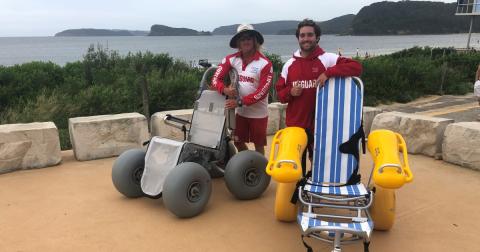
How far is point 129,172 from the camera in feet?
14.0

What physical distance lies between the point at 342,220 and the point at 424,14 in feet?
435

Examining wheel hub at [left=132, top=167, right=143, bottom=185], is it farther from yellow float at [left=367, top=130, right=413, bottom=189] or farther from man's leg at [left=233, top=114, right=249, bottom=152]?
yellow float at [left=367, top=130, right=413, bottom=189]

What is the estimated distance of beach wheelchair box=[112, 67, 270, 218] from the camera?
12.6 feet

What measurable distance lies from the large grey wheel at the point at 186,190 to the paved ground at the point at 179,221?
0.12m

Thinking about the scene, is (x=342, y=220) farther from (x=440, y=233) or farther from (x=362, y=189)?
(x=440, y=233)

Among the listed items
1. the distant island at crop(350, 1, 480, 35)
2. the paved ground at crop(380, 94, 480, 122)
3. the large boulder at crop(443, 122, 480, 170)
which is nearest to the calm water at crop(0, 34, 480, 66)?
the distant island at crop(350, 1, 480, 35)

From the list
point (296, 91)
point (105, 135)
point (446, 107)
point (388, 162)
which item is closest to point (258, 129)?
point (296, 91)

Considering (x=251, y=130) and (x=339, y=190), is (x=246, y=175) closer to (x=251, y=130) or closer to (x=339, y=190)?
(x=251, y=130)

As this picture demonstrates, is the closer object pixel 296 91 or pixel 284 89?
pixel 296 91

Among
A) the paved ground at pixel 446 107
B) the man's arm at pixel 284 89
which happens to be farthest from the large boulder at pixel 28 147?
the paved ground at pixel 446 107

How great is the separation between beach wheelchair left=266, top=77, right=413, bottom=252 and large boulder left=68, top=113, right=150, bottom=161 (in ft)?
9.03

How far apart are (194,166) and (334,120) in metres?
1.30

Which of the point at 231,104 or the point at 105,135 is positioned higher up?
the point at 231,104

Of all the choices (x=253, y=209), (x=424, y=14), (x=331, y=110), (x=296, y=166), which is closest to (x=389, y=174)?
(x=296, y=166)
